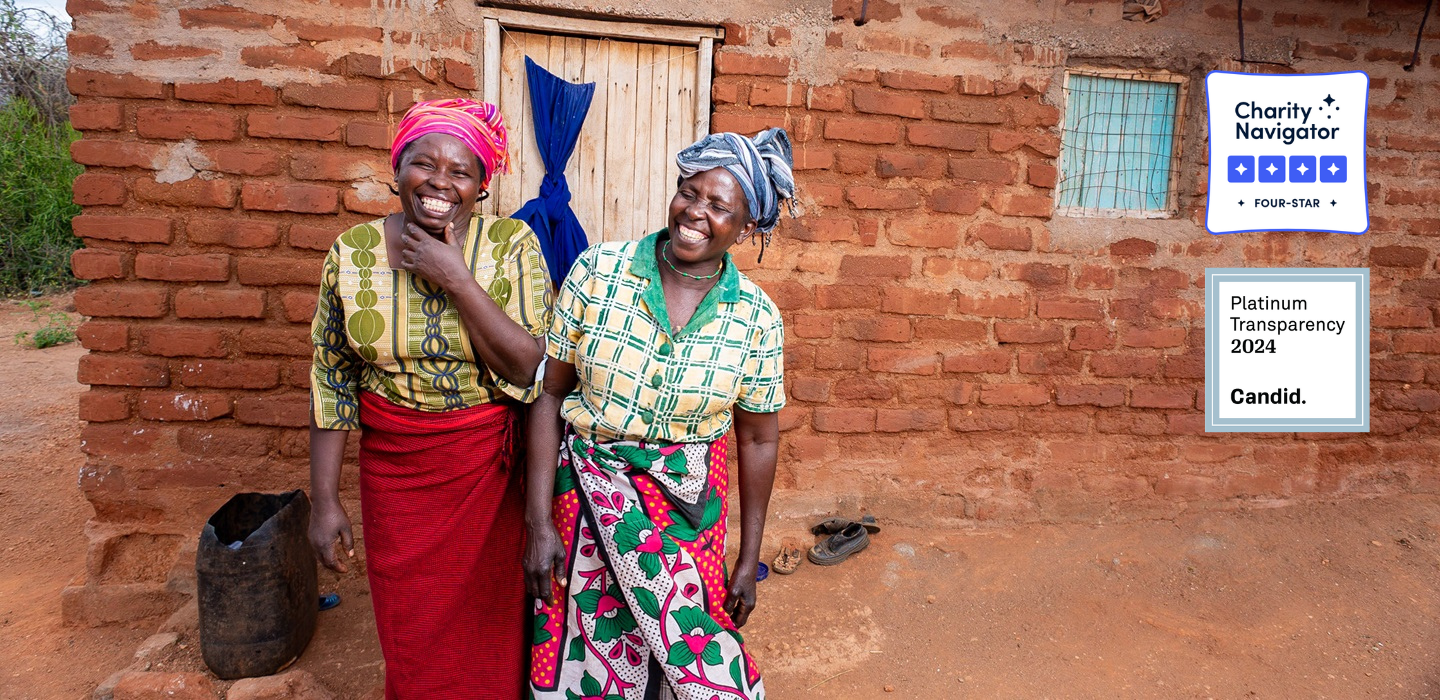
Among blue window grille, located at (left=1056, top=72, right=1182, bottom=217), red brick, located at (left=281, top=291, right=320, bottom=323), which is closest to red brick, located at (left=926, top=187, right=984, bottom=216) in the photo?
blue window grille, located at (left=1056, top=72, right=1182, bottom=217)

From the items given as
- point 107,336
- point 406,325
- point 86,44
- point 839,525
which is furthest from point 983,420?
point 86,44

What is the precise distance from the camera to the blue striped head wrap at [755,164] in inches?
76.4

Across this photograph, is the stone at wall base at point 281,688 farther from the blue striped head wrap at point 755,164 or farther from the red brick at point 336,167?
the blue striped head wrap at point 755,164

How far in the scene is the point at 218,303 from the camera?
3.09m

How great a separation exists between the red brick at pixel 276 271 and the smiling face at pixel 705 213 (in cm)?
182

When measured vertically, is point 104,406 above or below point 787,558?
above

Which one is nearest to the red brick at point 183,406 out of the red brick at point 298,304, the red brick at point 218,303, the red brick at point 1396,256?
the red brick at point 218,303

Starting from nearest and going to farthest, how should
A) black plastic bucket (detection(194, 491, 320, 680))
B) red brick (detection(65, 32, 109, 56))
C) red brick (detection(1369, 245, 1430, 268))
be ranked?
black plastic bucket (detection(194, 491, 320, 680)), red brick (detection(65, 32, 109, 56)), red brick (detection(1369, 245, 1430, 268))

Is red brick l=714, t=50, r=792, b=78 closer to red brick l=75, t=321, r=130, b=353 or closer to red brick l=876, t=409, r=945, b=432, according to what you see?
red brick l=876, t=409, r=945, b=432

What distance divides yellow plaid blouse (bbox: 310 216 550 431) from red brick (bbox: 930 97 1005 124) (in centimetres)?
203

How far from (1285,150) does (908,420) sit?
1.85m

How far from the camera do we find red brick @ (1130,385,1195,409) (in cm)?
376

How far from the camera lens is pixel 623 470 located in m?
1.95

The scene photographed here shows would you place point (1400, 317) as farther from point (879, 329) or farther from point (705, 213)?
point (705, 213)
